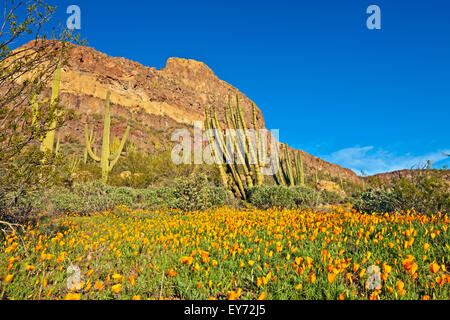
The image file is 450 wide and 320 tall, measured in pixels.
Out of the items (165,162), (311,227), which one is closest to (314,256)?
(311,227)

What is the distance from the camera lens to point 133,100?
55.7m

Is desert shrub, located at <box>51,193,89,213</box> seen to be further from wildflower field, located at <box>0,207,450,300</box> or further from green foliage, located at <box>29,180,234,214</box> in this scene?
wildflower field, located at <box>0,207,450,300</box>

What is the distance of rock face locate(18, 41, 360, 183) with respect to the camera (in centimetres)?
4531

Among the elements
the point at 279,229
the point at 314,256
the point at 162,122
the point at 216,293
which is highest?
the point at 162,122

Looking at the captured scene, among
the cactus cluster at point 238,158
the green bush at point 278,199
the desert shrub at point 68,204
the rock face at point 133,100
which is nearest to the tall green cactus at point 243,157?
the cactus cluster at point 238,158

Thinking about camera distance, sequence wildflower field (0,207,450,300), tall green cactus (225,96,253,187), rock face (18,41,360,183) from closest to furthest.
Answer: wildflower field (0,207,450,300) < tall green cactus (225,96,253,187) < rock face (18,41,360,183)

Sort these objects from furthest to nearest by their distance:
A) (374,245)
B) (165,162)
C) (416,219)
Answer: (165,162), (416,219), (374,245)

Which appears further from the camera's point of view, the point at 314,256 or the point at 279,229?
the point at 279,229

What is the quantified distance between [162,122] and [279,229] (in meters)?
56.1

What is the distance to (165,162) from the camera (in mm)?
22766

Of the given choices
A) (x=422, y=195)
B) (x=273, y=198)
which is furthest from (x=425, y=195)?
(x=273, y=198)

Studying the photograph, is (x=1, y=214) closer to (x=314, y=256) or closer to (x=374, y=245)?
(x=314, y=256)

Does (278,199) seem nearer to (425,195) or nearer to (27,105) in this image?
(425,195)

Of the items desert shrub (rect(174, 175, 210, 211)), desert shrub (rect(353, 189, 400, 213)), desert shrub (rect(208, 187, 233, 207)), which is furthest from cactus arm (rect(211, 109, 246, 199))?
desert shrub (rect(353, 189, 400, 213))
